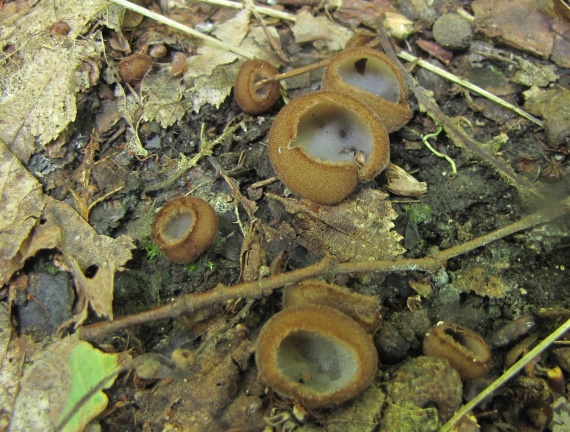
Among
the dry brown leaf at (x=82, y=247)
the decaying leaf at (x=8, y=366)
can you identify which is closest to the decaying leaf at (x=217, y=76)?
the dry brown leaf at (x=82, y=247)

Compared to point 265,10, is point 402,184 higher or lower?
lower

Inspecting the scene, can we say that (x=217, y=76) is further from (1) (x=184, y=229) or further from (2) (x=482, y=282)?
(2) (x=482, y=282)

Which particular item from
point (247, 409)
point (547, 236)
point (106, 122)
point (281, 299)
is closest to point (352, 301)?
point (281, 299)

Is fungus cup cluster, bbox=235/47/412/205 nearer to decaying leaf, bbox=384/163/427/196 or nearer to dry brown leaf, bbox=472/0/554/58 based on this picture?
decaying leaf, bbox=384/163/427/196

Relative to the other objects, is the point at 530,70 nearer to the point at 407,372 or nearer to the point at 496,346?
the point at 496,346

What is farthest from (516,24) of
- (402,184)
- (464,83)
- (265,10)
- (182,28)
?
(182,28)

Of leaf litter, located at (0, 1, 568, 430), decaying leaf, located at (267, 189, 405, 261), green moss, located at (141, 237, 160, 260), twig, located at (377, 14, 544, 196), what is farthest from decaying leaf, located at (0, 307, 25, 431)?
twig, located at (377, 14, 544, 196)
